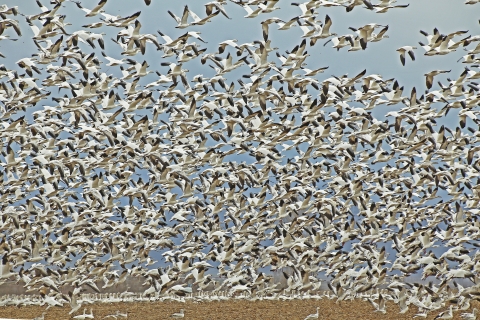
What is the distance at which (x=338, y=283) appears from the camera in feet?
103

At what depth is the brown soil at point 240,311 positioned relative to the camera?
26469 millimetres

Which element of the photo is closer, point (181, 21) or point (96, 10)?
point (96, 10)

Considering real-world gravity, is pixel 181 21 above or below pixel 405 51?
above

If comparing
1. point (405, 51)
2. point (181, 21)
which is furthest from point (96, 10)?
point (405, 51)

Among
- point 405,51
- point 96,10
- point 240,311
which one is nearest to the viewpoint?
point 96,10

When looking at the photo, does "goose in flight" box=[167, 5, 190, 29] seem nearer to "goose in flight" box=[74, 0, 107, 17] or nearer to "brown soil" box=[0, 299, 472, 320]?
"goose in flight" box=[74, 0, 107, 17]

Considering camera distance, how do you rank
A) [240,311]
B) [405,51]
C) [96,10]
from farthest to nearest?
[240,311] → [405,51] → [96,10]

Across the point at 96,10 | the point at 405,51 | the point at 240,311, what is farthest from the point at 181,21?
the point at 240,311

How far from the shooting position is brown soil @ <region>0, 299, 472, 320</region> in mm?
26469

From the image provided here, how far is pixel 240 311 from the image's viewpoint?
28.1m

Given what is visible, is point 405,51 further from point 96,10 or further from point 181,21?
point 96,10

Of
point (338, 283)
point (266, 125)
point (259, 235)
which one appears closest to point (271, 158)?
point (266, 125)

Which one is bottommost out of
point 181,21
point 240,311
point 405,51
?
point 240,311

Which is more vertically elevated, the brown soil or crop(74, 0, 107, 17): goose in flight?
crop(74, 0, 107, 17): goose in flight
